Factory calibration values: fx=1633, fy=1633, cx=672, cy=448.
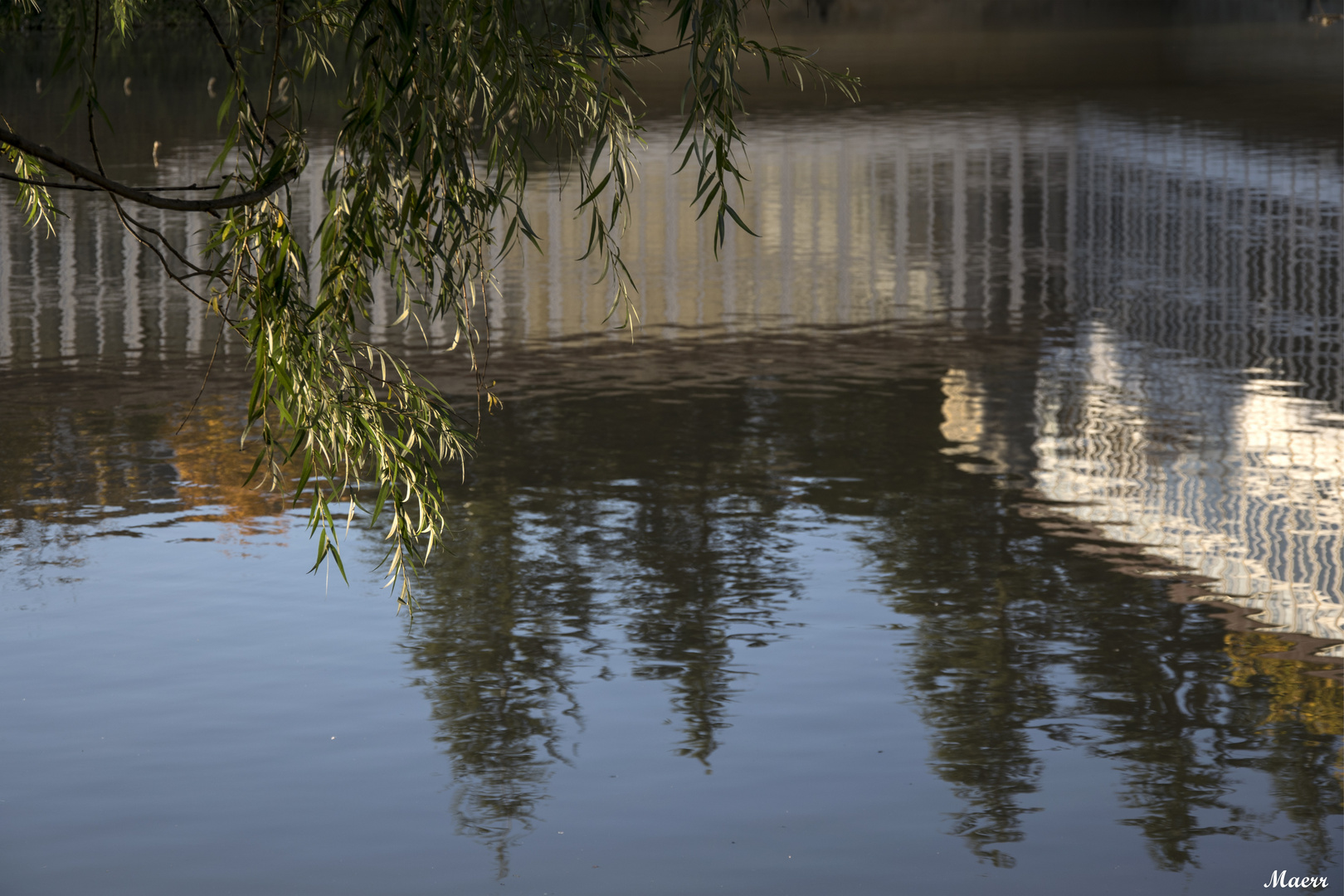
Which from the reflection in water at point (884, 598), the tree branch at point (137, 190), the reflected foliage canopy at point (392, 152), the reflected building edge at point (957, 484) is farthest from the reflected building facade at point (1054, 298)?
the tree branch at point (137, 190)

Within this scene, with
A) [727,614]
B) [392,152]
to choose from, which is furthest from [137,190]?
[727,614]

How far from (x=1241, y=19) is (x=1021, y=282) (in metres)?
53.2

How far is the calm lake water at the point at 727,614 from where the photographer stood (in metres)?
6.30

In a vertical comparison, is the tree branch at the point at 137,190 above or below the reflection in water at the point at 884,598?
above

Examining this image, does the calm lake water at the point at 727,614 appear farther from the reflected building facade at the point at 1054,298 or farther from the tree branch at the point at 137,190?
the tree branch at the point at 137,190

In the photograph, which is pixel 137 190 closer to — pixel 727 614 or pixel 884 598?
pixel 727 614

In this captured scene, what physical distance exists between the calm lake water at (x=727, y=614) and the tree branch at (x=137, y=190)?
103 inches

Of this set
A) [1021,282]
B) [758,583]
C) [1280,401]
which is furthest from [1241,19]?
[758,583]

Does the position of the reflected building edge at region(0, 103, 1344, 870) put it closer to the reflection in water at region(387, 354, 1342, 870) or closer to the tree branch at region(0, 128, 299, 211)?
the reflection in water at region(387, 354, 1342, 870)

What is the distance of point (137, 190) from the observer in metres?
4.52

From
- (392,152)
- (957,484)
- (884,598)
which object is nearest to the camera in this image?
(392,152)

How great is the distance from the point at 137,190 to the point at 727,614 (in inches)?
191

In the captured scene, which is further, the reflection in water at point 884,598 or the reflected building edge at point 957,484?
the reflected building edge at point 957,484

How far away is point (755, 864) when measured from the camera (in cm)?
610
